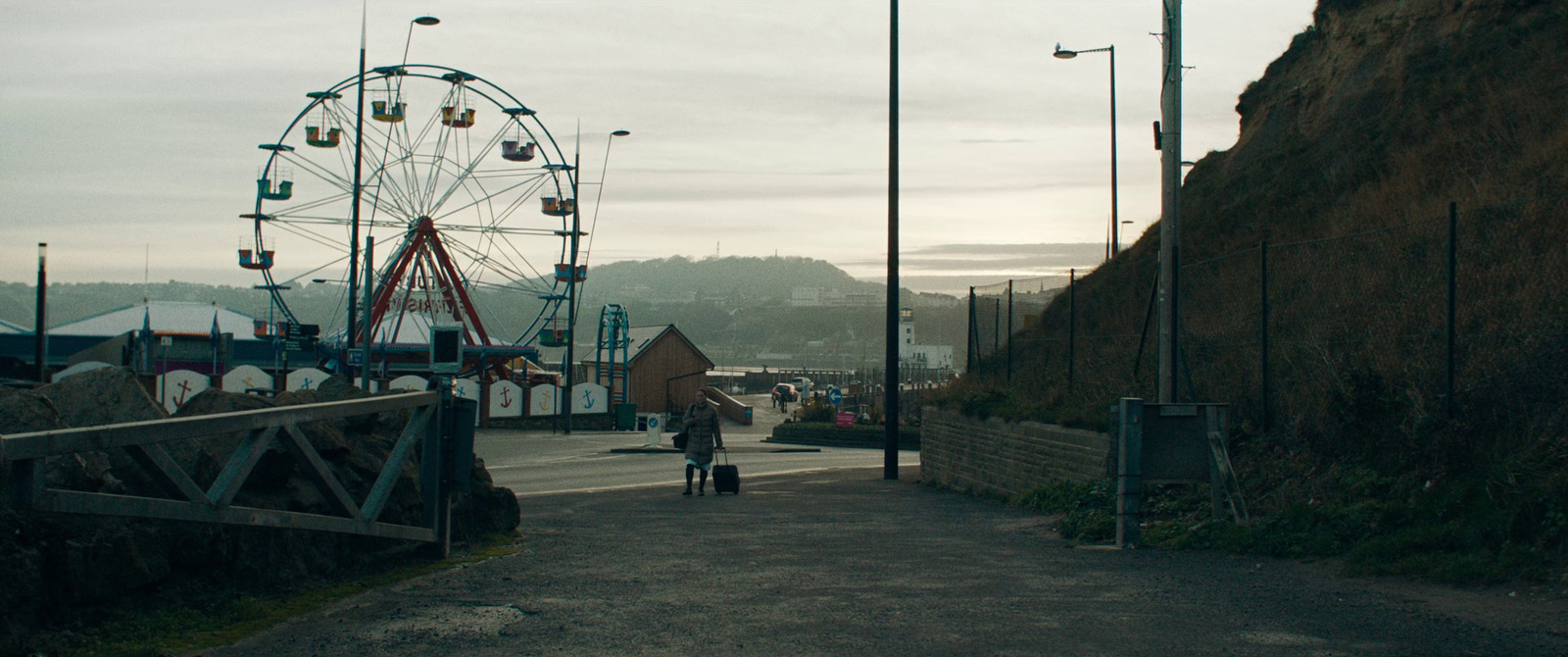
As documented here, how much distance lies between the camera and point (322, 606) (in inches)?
259

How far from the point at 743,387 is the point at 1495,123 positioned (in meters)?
114

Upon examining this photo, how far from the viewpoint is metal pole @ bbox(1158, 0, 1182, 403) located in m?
11.3

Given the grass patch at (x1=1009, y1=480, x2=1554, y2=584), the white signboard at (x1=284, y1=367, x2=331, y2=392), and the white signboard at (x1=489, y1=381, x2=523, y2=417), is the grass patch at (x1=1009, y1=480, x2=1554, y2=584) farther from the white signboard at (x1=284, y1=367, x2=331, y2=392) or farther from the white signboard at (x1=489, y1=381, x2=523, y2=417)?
the white signboard at (x1=284, y1=367, x2=331, y2=392)

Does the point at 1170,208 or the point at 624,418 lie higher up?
the point at 1170,208

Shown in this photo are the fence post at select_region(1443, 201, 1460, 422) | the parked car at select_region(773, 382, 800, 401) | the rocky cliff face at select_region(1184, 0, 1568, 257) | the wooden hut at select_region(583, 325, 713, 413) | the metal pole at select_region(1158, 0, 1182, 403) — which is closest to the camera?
the fence post at select_region(1443, 201, 1460, 422)

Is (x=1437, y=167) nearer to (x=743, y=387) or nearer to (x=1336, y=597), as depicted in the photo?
(x=1336, y=597)

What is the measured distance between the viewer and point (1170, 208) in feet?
37.2

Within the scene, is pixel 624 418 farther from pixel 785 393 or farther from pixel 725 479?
pixel 785 393

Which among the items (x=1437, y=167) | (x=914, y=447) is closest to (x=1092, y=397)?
(x=1437, y=167)

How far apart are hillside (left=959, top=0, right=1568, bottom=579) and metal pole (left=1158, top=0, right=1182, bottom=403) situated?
91 cm

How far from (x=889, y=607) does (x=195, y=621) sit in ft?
11.8

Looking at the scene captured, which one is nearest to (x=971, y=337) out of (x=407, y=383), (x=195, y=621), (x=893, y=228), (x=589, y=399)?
(x=893, y=228)

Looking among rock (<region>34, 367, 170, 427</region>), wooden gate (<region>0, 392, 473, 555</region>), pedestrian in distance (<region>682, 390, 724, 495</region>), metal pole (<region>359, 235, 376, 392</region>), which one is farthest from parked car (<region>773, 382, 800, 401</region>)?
rock (<region>34, 367, 170, 427</region>)

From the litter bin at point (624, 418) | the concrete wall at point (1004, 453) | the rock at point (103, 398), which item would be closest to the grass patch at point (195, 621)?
the rock at point (103, 398)
